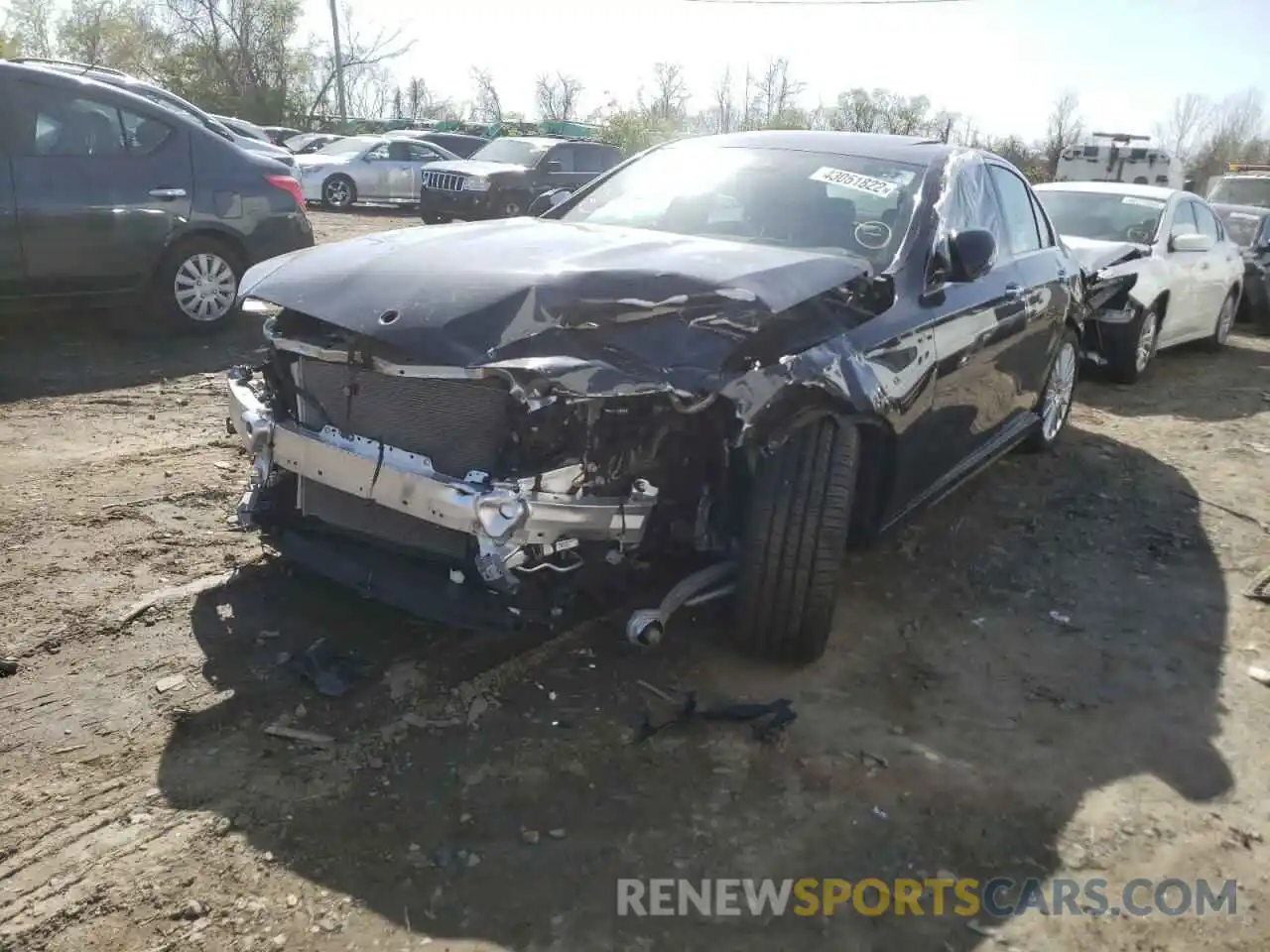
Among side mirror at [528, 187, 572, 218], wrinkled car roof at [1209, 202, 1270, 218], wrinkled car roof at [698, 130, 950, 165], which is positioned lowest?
side mirror at [528, 187, 572, 218]

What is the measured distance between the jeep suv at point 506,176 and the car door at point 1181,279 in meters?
9.16

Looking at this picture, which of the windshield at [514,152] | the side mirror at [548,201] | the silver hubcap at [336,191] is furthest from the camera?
the silver hubcap at [336,191]

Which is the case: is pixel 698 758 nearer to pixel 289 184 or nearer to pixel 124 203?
pixel 124 203

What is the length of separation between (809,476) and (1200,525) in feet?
9.97

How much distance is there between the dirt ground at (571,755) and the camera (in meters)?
2.28

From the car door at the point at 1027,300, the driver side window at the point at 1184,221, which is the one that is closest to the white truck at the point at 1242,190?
the driver side window at the point at 1184,221

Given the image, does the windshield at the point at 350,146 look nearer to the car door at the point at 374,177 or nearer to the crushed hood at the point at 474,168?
the car door at the point at 374,177

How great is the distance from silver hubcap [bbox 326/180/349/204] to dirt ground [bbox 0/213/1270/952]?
16669 mm

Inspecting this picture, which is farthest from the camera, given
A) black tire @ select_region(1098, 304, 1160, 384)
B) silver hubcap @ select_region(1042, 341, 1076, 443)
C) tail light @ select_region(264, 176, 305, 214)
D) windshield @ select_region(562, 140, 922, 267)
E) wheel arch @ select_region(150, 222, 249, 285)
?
black tire @ select_region(1098, 304, 1160, 384)

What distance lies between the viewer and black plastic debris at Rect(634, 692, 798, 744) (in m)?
2.95

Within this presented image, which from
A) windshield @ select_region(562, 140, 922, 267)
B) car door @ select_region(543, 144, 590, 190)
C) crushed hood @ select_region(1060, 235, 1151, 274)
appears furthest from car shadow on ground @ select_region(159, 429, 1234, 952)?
car door @ select_region(543, 144, 590, 190)

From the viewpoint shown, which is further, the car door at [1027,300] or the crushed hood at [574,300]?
the car door at [1027,300]

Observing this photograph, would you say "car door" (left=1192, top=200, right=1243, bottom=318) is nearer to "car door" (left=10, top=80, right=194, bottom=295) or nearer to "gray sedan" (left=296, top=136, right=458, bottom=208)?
"car door" (left=10, top=80, right=194, bottom=295)

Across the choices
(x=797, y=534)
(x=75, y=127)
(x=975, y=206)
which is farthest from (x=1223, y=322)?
(x=75, y=127)
